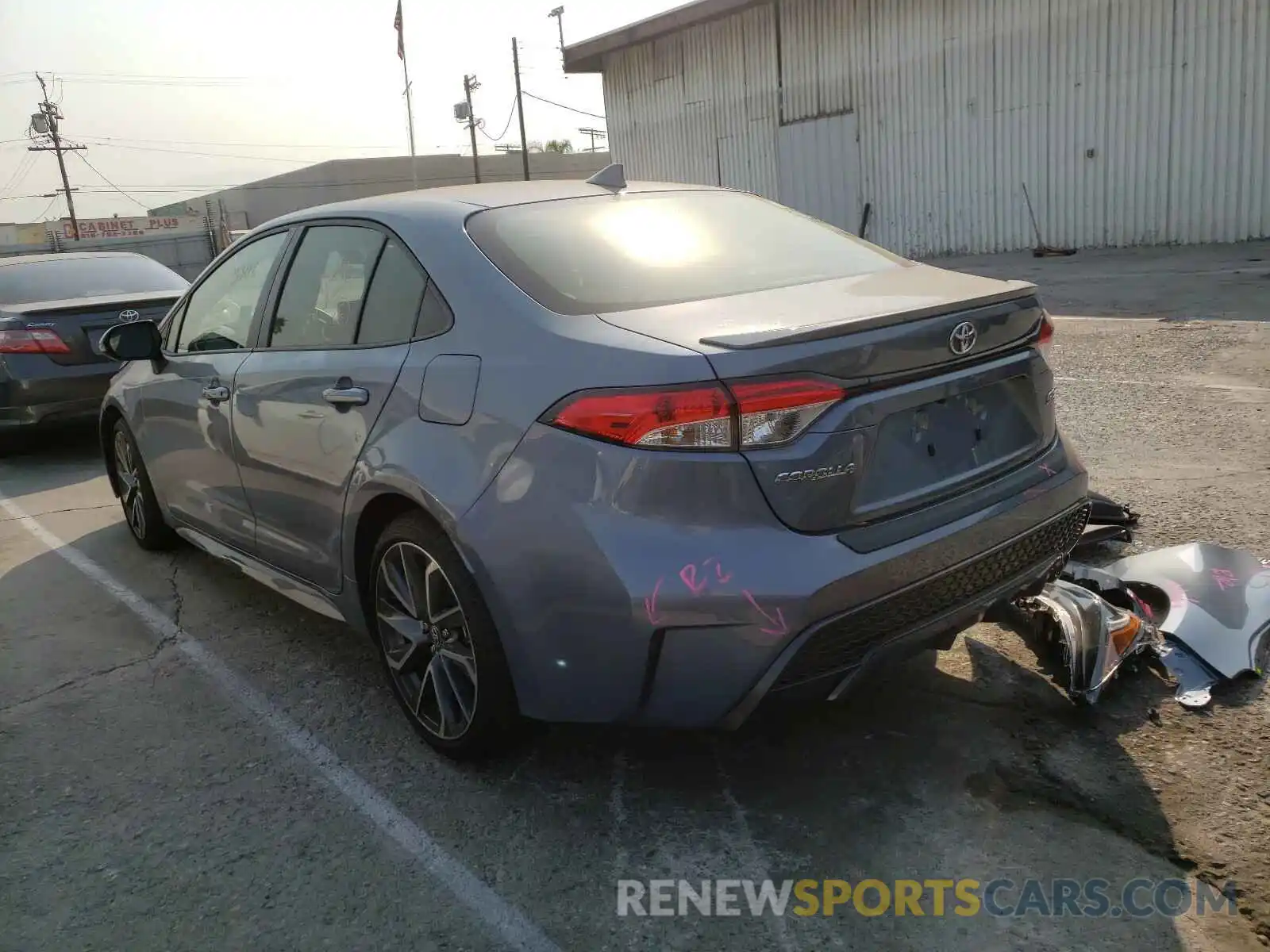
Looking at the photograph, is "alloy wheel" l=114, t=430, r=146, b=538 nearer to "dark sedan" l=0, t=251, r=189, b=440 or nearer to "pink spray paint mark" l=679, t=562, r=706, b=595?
"dark sedan" l=0, t=251, r=189, b=440

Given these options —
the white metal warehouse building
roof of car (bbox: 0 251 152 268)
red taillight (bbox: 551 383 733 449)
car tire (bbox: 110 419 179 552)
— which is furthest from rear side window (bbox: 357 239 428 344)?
the white metal warehouse building

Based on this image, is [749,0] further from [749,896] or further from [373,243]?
[749,896]

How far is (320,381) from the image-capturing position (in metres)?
3.30

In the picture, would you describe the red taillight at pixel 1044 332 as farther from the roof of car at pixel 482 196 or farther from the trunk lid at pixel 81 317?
the trunk lid at pixel 81 317

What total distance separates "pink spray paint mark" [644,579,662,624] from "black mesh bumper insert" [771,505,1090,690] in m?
0.32

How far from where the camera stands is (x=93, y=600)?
15.4 feet

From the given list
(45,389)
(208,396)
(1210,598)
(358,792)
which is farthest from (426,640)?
(45,389)

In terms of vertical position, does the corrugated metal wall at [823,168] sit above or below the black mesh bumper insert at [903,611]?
above

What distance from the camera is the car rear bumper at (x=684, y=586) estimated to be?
233 centimetres

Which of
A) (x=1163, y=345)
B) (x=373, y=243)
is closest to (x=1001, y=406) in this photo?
(x=373, y=243)

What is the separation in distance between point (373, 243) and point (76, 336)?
5.30m

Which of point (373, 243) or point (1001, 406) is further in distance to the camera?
point (373, 243)

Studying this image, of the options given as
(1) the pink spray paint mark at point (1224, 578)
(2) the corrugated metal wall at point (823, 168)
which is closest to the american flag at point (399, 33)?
(2) the corrugated metal wall at point (823, 168)

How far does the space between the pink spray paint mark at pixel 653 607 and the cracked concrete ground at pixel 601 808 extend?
0.65 m
